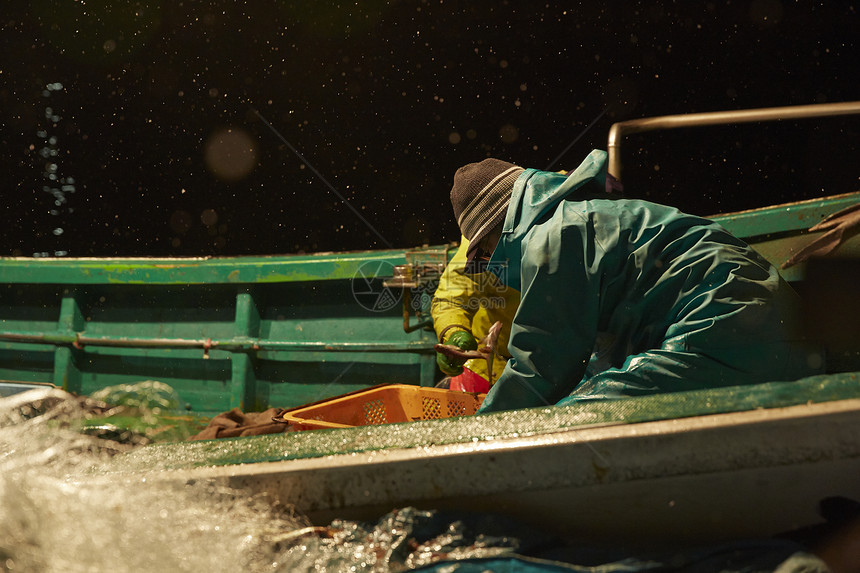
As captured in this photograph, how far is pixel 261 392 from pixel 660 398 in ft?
11.7

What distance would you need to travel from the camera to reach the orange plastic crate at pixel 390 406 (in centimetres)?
272

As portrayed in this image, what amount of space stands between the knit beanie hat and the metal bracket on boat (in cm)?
161

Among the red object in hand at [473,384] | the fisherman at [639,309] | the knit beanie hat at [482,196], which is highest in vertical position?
the knit beanie hat at [482,196]

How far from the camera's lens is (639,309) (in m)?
1.72

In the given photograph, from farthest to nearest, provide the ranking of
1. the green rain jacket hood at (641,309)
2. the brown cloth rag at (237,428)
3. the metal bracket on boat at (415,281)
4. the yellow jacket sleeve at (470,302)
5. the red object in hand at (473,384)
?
the metal bracket on boat at (415,281), the yellow jacket sleeve at (470,302), the red object in hand at (473,384), the brown cloth rag at (237,428), the green rain jacket hood at (641,309)

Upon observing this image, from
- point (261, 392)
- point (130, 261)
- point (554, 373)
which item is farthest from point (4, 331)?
point (554, 373)

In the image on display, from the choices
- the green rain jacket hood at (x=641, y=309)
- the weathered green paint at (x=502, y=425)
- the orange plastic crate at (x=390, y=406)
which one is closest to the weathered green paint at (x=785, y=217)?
the green rain jacket hood at (x=641, y=309)

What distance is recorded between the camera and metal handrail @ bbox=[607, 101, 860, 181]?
8.93 ft

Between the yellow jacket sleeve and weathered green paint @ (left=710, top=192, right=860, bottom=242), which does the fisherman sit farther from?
the yellow jacket sleeve

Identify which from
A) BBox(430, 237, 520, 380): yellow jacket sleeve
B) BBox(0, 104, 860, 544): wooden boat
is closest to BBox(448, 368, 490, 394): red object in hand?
BBox(430, 237, 520, 380): yellow jacket sleeve

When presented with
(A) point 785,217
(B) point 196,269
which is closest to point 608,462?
(A) point 785,217

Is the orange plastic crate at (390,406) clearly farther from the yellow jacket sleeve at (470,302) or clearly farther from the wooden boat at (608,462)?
the wooden boat at (608,462)

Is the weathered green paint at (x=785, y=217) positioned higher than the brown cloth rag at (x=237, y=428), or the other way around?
the weathered green paint at (x=785, y=217)

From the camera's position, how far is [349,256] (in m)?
4.12
